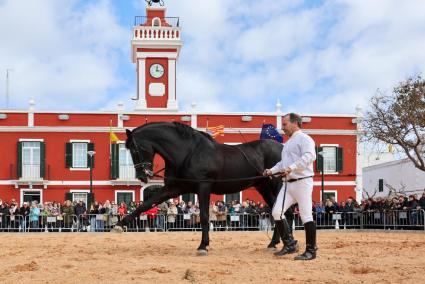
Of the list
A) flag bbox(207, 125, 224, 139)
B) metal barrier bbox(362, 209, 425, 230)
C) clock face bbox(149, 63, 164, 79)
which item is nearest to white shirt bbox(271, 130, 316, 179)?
metal barrier bbox(362, 209, 425, 230)

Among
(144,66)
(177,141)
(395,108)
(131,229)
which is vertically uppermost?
(144,66)

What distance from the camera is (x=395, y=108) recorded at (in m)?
35.8

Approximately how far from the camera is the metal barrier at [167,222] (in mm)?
27750

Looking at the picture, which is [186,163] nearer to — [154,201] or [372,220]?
[154,201]

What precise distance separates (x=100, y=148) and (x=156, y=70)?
680 centimetres

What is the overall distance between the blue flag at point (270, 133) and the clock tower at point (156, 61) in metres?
7.50

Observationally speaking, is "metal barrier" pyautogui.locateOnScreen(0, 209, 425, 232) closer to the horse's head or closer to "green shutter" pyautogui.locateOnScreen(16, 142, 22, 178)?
"green shutter" pyautogui.locateOnScreen(16, 142, 22, 178)

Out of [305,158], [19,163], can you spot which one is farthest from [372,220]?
[19,163]

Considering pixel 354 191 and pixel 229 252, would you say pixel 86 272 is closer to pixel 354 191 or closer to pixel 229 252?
pixel 229 252

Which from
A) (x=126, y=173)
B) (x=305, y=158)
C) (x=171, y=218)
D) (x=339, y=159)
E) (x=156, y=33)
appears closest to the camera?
(x=305, y=158)

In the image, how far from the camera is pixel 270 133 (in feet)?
134

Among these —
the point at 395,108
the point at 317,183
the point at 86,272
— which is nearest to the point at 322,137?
the point at 317,183

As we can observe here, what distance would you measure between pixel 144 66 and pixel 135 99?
98.4 inches

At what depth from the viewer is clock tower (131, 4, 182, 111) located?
46531 mm
